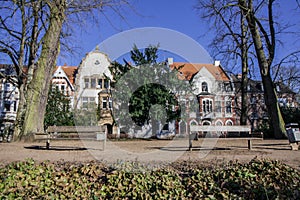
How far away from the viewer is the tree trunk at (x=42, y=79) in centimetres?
1060

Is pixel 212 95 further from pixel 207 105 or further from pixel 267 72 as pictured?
pixel 267 72

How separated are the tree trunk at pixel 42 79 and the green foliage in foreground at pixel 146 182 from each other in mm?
6464

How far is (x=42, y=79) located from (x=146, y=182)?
8.86m

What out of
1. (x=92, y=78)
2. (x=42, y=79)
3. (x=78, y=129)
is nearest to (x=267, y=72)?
(x=78, y=129)

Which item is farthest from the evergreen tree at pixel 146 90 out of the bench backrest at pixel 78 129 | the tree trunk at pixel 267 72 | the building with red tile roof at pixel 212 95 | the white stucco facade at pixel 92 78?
the bench backrest at pixel 78 129

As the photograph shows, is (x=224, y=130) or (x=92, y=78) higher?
(x=92, y=78)

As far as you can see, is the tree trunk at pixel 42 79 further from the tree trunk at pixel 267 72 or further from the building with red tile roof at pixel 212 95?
the building with red tile roof at pixel 212 95

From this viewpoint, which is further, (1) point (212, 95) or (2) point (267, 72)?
(1) point (212, 95)

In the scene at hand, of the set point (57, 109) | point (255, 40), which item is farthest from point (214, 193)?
point (57, 109)

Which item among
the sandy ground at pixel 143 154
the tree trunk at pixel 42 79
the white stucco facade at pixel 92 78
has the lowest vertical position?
the sandy ground at pixel 143 154

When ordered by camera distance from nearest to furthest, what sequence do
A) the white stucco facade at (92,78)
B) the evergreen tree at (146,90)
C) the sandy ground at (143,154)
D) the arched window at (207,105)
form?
the sandy ground at (143,154) < the evergreen tree at (146,90) < the white stucco facade at (92,78) < the arched window at (207,105)

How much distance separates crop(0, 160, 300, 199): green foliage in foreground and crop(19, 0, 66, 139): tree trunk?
646cm

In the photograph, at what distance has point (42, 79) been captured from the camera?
11352 mm

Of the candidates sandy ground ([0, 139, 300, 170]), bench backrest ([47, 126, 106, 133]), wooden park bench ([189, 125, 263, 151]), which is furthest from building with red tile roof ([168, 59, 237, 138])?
bench backrest ([47, 126, 106, 133])
